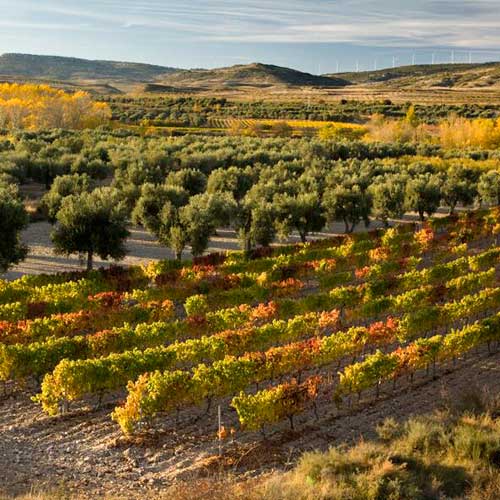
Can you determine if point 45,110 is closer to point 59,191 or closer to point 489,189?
point 59,191

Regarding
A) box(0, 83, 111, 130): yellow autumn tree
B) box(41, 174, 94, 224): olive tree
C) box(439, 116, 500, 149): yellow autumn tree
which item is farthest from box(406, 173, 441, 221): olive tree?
box(0, 83, 111, 130): yellow autumn tree

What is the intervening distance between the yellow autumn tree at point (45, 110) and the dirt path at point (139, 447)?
87.4m

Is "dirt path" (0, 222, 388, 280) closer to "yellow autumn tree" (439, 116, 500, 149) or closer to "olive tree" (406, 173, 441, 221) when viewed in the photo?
"olive tree" (406, 173, 441, 221)

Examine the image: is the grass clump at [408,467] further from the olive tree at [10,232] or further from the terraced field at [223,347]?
the olive tree at [10,232]

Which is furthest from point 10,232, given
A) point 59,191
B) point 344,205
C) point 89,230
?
point 344,205

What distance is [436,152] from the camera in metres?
83.7

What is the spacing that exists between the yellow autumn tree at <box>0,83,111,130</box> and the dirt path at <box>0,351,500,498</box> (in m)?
87.4

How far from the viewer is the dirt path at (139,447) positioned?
47.0 ft

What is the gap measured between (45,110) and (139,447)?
95.1m

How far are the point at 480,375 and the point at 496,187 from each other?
1527 inches

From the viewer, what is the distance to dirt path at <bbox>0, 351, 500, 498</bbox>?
14328 millimetres

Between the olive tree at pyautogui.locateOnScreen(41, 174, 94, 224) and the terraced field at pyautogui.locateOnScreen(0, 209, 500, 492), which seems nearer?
the terraced field at pyautogui.locateOnScreen(0, 209, 500, 492)

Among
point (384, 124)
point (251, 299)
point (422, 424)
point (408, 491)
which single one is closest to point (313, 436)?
point (422, 424)

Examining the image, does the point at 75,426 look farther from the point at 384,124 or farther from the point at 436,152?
the point at 384,124
